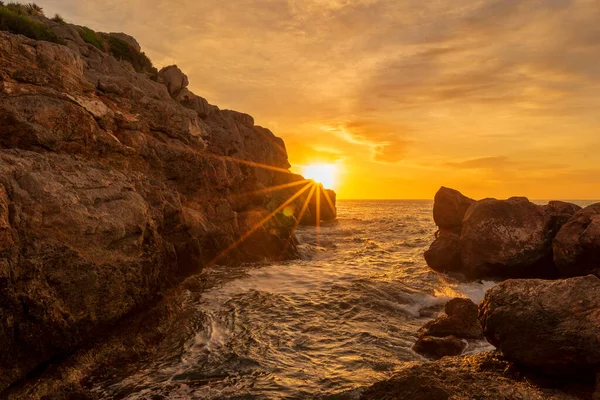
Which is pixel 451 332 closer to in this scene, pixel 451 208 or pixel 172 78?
pixel 451 208

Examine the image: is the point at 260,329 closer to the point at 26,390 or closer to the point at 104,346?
the point at 104,346

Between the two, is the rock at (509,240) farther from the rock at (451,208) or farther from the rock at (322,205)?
the rock at (322,205)

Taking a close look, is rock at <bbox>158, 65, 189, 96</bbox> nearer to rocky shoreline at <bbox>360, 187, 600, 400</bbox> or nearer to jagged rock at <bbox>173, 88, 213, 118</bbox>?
jagged rock at <bbox>173, 88, 213, 118</bbox>

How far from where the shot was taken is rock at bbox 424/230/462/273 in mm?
22859

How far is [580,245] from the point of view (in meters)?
16.5

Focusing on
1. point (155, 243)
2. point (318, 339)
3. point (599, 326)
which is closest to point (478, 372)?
point (599, 326)

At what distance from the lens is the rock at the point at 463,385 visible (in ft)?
21.6

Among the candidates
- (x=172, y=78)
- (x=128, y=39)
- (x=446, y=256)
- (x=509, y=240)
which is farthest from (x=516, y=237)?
(x=128, y=39)

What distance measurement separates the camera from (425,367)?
788cm

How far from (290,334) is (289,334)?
0.11 ft

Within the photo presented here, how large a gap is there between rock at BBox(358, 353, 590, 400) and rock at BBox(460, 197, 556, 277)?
44.8 feet

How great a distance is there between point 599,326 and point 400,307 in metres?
9.04

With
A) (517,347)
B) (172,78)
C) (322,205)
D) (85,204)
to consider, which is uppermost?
(172,78)

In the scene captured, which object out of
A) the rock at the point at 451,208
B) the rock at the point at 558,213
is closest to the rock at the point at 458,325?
the rock at the point at 558,213
